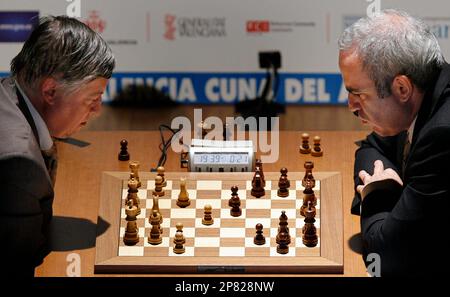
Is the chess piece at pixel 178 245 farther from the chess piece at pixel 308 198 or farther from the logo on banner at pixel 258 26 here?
the logo on banner at pixel 258 26

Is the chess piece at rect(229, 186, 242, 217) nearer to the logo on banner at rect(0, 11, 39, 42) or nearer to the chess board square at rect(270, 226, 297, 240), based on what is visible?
the chess board square at rect(270, 226, 297, 240)

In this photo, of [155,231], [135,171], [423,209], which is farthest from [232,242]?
[423,209]

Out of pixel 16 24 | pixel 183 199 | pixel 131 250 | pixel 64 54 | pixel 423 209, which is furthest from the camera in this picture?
pixel 16 24

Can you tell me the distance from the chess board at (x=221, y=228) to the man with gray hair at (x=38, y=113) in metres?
0.26

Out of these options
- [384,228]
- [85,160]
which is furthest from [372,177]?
[85,160]

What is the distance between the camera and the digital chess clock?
4184 mm

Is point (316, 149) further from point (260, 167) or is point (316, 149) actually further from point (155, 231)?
point (155, 231)

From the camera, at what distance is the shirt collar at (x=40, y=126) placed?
382 centimetres

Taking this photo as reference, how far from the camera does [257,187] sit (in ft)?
13.4

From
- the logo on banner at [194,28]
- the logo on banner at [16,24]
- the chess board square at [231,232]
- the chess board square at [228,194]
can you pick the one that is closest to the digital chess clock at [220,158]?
the chess board square at [228,194]

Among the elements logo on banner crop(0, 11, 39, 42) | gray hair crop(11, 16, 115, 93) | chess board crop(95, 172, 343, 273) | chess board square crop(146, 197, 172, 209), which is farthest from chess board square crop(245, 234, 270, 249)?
logo on banner crop(0, 11, 39, 42)

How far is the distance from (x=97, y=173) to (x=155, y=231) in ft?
1.64

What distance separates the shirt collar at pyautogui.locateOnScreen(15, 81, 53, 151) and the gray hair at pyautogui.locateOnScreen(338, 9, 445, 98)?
973mm
